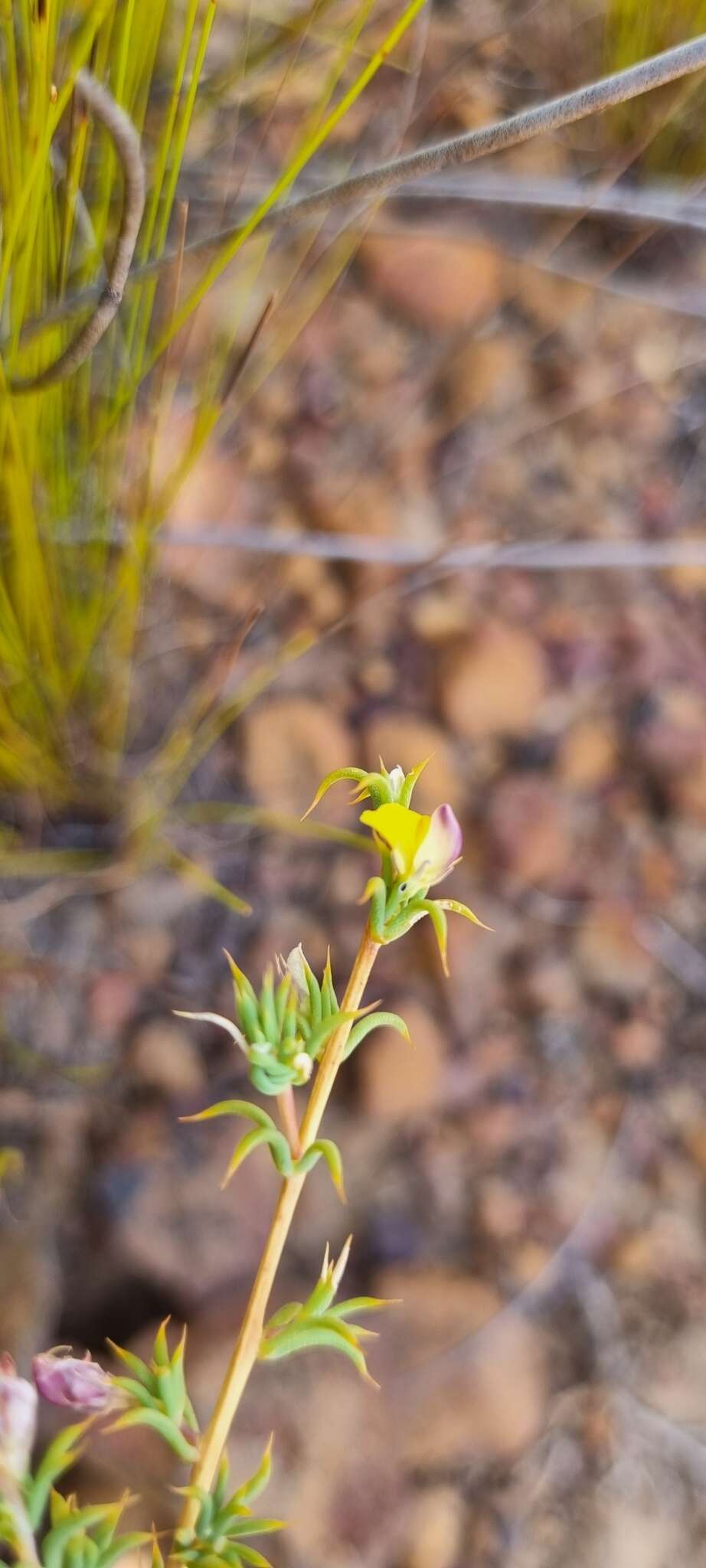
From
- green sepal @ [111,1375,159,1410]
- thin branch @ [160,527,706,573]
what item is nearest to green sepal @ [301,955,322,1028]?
green sepal @ [111,1375,159,1410]

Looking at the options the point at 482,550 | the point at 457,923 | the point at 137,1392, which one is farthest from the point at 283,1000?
the point at 482,550

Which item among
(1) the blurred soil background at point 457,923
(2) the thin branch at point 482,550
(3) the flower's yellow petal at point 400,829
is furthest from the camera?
(2) the thin branch at point 482,550

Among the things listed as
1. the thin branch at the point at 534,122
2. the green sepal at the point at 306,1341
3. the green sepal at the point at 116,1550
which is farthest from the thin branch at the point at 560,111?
the green sepal at the point at 116,1550

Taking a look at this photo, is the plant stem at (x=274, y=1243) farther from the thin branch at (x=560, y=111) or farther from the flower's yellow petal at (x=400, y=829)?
the thin branch at (x=560, y=111)

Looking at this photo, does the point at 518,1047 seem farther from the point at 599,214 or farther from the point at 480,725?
the point at 599,214

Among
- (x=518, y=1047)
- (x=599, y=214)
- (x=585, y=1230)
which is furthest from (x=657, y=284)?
(x=585, y=1230)

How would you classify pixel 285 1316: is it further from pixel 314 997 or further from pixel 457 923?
pixel 457 923

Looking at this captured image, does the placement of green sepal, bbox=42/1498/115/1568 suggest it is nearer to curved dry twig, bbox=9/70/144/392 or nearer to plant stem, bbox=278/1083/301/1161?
plant stem, bbox=278/1083/301/1161
